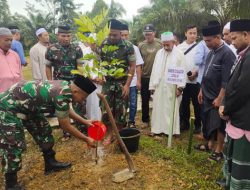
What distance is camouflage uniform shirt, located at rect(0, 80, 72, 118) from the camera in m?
3.36

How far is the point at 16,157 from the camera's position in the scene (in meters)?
3.58

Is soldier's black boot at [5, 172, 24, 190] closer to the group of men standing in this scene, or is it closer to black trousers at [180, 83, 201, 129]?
the group of men standing

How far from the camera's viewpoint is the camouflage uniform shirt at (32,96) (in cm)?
336

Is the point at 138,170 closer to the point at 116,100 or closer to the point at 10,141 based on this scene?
the point at 116,100

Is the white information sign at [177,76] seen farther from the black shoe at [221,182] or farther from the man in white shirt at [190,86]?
the black shoe at [221,182]

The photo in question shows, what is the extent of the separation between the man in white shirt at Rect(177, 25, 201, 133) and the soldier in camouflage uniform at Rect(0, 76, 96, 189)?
9.34 feet

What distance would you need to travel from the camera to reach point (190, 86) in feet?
18.8

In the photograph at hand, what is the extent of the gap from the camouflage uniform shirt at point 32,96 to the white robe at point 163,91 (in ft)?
7.94

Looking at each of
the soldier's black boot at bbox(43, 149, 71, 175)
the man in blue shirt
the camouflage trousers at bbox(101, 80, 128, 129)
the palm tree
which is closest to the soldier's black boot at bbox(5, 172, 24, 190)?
the soldier's black boot at bbox(43, 149, 71, 175)

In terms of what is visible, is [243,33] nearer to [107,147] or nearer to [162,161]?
[162,161]

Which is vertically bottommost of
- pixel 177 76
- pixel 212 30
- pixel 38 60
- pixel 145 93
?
pixel 145 93

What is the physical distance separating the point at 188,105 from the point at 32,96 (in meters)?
3.52

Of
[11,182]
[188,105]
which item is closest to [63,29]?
[11,182]

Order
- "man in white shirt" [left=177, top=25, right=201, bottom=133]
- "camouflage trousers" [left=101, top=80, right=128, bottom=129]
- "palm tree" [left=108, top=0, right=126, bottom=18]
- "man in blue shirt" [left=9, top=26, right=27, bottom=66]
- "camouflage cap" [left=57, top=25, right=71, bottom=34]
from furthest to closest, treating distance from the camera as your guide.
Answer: "palm tree" [left=108, top=0, right=126, bottom=18] → "man in blue shirt" [left=9, top=26, right=27, bottom=66] → "man in white shirt" [left=177, top=25, right=201, bottom=133] → "camouflage cap" [left=57, top=25, right=71, bottom=34] → "camouflage trousers" [left=101, top=80, right=128, bottom=129]
